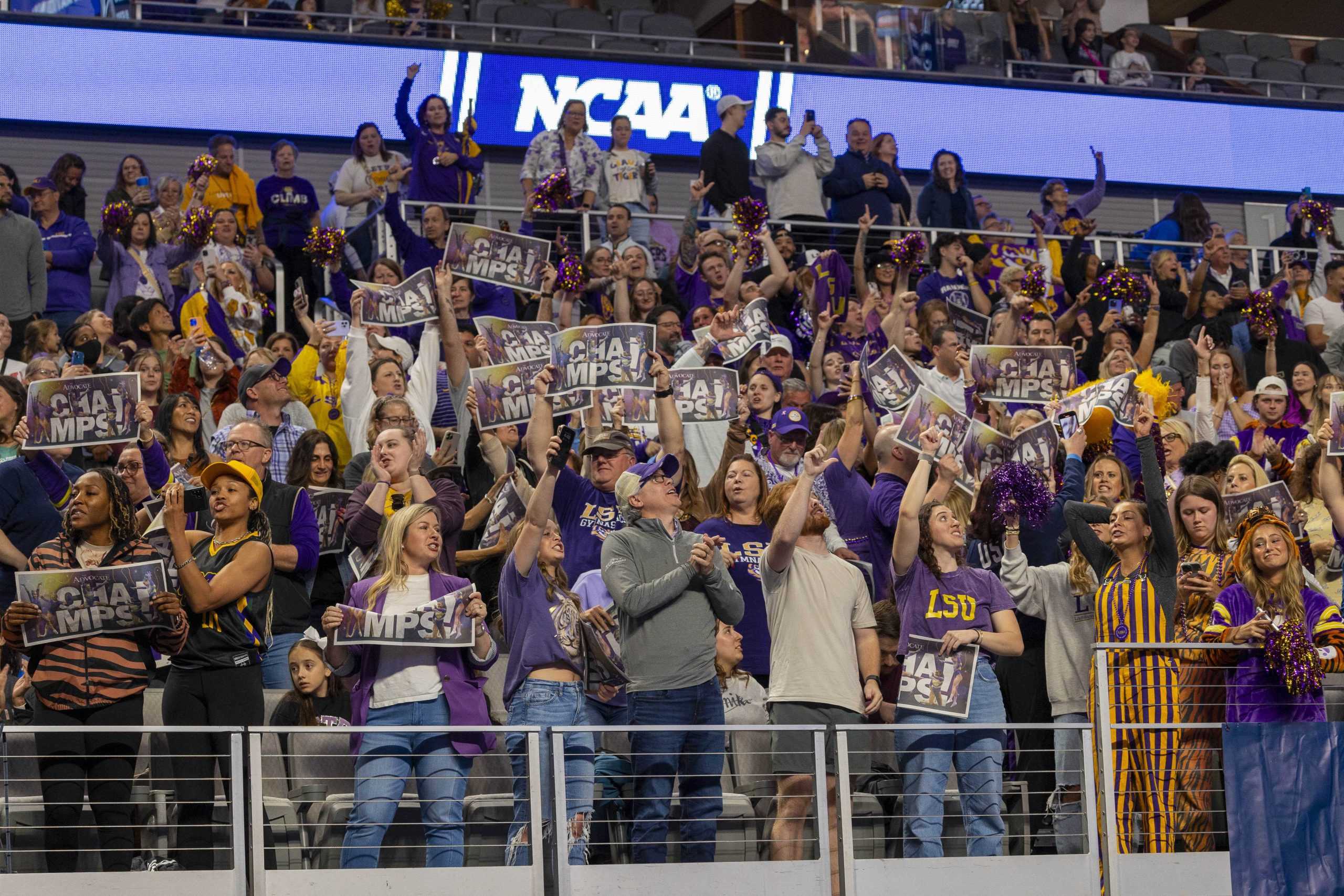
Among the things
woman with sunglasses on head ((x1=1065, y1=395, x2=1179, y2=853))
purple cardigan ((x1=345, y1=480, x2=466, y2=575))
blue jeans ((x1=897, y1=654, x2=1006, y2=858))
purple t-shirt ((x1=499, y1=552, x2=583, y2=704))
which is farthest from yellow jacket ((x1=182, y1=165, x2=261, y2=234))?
blue jeans ((x1=897, y1=654, x2=1006, y2=858))

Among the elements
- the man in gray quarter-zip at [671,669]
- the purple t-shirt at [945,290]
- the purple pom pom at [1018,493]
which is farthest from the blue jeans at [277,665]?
the purple t-shirt at [945,290]

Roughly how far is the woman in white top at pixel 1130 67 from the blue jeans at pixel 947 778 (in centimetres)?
1337

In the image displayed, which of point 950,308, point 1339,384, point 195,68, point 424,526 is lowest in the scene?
point 424,526

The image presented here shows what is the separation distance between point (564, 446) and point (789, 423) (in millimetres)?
1109

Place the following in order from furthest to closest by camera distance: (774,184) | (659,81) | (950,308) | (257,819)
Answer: (659,81) < (774,184) < (950,308) < (257,819)

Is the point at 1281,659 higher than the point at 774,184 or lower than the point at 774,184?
lower

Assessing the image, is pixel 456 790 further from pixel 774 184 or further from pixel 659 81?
pixel 659 81

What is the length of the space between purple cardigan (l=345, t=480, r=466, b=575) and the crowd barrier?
74 centimetres

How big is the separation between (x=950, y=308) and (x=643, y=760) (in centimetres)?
585

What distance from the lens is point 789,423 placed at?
8.77 meters

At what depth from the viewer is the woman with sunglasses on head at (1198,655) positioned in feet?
23.4

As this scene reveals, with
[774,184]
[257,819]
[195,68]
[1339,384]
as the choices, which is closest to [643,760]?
[257,819]

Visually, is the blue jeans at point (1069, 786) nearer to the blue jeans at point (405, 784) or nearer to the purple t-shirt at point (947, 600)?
the purple t-shirt at point (947, 600)

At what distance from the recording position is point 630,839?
263 inches
